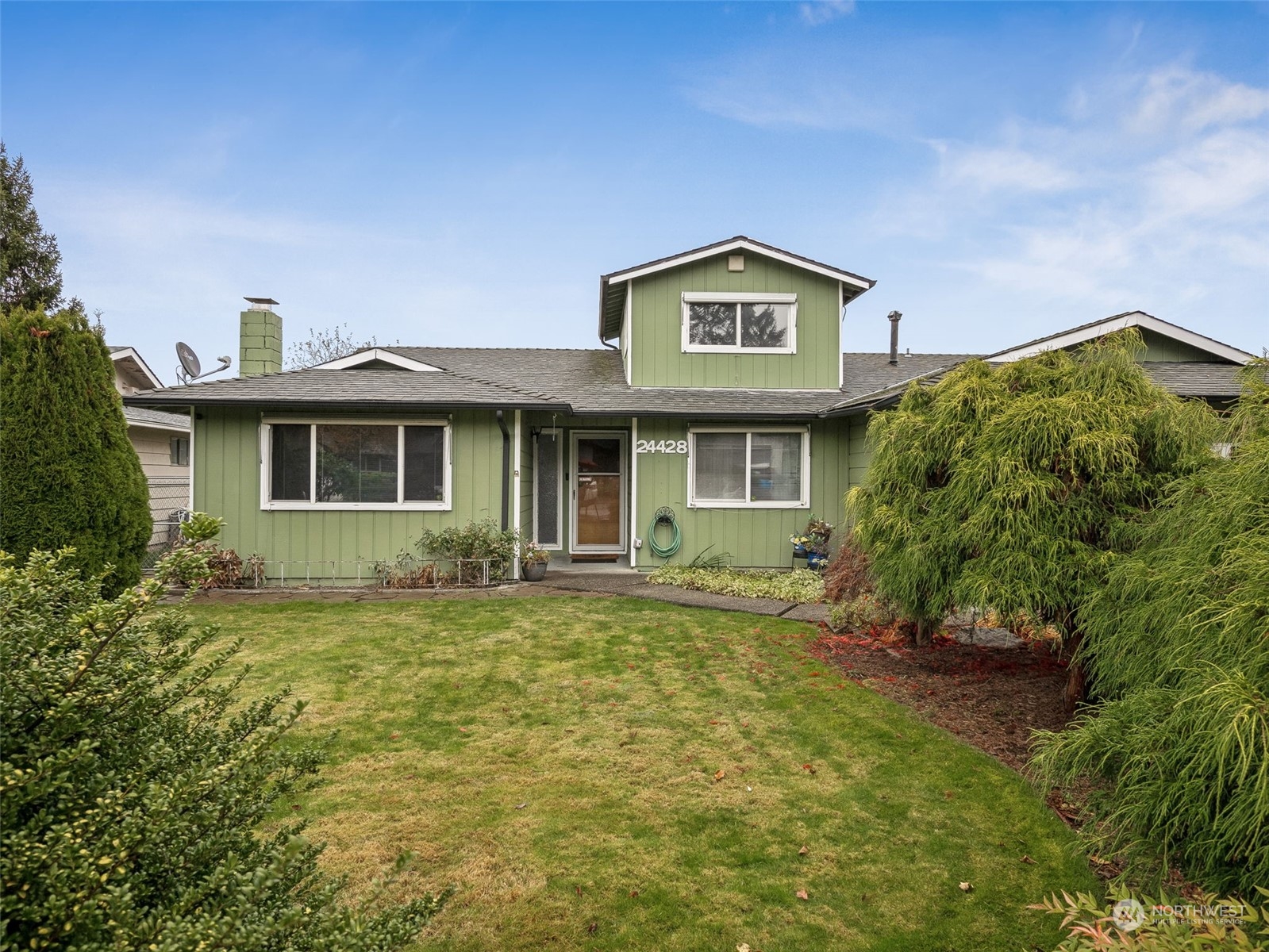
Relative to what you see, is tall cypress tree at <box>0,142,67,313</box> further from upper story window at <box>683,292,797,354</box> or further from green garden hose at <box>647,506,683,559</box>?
green garden hose at <box>647,506,683,559</box>

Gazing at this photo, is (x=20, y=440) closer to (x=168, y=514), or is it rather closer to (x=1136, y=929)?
(x=168, y=514)

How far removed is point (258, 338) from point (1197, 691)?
42.5ft

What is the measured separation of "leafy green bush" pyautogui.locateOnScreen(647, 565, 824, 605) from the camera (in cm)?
888

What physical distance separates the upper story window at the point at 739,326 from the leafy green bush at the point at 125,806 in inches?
400

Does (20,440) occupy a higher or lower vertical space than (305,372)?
lower

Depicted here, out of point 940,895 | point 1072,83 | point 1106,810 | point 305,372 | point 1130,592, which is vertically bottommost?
point 940,895

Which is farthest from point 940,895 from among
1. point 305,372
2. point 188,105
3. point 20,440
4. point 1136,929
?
point 188,105

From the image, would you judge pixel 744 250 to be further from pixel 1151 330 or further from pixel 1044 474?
pixel 1044 474

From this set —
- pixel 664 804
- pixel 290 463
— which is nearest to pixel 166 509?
pixel 290 463

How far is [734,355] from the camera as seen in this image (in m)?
11.3

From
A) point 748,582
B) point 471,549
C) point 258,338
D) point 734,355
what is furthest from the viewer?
point 258,338

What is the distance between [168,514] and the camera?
45.0 feet

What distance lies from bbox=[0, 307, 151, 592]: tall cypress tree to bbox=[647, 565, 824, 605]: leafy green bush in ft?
21.8

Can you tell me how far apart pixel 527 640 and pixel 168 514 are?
11345 millimetres
